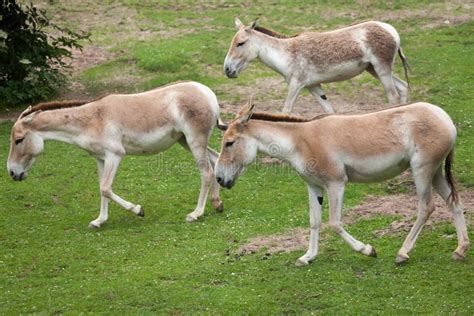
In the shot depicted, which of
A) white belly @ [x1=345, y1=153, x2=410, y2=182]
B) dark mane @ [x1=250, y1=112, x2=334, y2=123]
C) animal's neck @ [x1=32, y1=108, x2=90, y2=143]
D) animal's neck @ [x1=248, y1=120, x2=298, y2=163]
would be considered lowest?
animal's neck @ [x1=32, y1=108, x2=90, y2=143]

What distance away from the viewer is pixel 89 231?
471 inches

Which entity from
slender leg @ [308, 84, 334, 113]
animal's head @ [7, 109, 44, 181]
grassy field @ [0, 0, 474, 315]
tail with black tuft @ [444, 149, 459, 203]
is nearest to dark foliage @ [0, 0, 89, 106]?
grassy field @ [0, 0, 474, 315]

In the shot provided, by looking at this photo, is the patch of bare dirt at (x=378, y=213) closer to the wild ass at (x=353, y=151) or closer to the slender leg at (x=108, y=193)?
the wild ass at (x=353, y=151)

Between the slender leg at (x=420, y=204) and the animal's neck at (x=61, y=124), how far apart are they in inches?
181

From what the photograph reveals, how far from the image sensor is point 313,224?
10148 millimetres

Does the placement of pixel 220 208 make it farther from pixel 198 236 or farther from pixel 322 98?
pixel 322 98

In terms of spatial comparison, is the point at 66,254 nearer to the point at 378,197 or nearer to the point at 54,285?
the point at 54,285

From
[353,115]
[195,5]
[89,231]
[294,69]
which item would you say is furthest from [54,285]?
[195,5]

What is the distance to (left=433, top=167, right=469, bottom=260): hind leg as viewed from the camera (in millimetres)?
9953

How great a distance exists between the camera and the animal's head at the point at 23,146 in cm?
1203

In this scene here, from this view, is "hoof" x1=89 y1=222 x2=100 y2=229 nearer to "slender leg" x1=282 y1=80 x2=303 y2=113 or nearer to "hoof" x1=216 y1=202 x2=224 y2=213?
"hoof" x1=216 y1=202 x2=224 y2=213

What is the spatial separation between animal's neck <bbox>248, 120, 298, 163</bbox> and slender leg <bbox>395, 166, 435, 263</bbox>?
4.55ft

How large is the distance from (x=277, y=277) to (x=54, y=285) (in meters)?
2.55

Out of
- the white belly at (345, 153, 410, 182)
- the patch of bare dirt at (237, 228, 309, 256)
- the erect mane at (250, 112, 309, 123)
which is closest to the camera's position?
the white belly at (345, 153, 410, 182)
